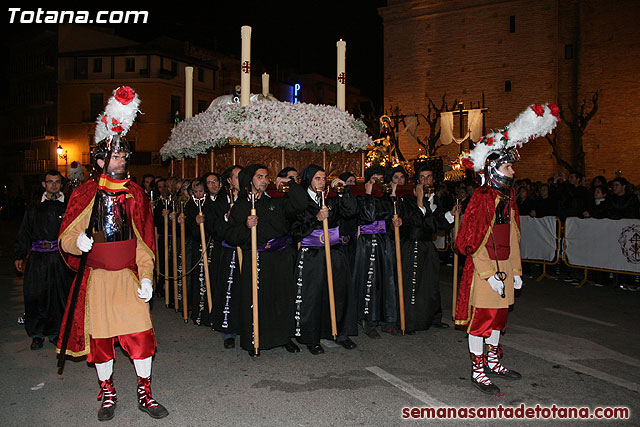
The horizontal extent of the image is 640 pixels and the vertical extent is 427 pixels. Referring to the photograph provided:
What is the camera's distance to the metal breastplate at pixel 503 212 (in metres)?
5.09

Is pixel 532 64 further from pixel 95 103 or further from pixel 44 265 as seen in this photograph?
pixel 95 103

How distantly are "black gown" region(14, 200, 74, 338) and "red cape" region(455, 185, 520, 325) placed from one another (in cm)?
472

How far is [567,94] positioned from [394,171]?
74.7ft

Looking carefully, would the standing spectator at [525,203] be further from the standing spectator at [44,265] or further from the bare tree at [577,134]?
the bare tree at [577,134]

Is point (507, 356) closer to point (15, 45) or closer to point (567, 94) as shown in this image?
point (567, 94)

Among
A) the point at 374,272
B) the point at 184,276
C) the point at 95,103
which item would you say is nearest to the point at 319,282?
the point at 374,272

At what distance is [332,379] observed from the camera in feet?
16.9

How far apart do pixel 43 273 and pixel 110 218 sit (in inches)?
116

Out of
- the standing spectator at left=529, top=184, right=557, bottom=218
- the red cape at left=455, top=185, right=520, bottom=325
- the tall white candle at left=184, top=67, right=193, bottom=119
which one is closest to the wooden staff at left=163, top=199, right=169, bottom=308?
the tall white candle at left=184, top=67, right=193, bottom=119

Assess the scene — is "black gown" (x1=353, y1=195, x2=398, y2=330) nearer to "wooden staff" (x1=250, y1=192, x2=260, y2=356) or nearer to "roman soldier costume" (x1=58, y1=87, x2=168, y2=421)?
"wooden staff" (x1=250, y1=192, x2=260, y2=356)

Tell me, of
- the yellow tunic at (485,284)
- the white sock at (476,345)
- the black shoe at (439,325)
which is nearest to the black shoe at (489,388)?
the white sock at (476,345)

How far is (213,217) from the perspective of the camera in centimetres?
660

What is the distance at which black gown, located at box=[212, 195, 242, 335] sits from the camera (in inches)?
249

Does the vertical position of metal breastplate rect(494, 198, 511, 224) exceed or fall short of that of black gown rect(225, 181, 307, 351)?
it exceeds it
